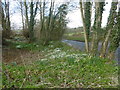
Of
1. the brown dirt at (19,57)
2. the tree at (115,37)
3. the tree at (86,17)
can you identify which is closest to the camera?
the tree at (115,37)

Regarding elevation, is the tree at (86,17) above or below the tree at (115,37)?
above

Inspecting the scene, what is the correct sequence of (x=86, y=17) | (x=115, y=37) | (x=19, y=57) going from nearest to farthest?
(x=115, y=37) < (x=19, y=57) < (x=86, y=17)

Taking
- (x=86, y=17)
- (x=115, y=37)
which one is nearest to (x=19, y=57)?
(x=86, y=17)

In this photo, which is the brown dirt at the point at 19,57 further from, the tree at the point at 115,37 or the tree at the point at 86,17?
the tree at the point at 115,37

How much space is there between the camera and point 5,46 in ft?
40.8

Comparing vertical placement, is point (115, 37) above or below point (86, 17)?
below

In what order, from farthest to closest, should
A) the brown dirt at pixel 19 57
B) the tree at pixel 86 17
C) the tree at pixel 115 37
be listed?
the tree at pixel 86 17 < the brown dirt at pixel 19 57 < the tree at pixel 115 37

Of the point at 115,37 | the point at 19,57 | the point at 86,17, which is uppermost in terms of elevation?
the point at 86,17

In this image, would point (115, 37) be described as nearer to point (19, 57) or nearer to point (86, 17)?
point (86, 17)

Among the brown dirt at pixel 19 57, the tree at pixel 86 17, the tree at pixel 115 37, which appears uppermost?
the tree at pixel 86 17

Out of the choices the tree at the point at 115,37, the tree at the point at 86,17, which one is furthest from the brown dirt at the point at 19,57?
the tree at the point at 115,37

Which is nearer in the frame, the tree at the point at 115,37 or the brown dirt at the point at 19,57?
the tree at the point at 115,37

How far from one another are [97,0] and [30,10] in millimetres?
9876

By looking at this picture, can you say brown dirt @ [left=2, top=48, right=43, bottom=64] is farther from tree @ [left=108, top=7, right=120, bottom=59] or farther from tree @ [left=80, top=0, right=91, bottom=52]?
tree @ [left=108, top=7, right=120, bottom=59]
